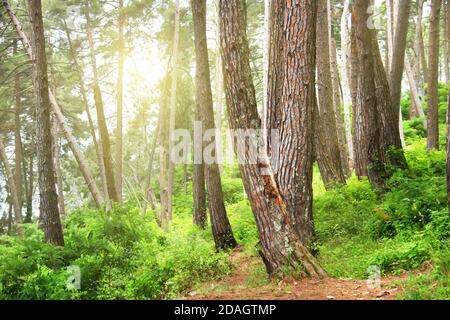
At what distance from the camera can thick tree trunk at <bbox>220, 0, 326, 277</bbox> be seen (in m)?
6.08

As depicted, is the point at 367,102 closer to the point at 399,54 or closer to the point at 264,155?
the point at 399,54

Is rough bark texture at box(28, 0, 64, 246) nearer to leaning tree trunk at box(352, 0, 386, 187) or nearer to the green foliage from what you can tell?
the green foliage

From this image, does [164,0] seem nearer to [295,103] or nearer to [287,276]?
[295,103]

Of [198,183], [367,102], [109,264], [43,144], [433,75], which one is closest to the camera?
[109,264]

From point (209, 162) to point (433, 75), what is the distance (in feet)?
28.3

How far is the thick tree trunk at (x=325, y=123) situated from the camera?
1202cm

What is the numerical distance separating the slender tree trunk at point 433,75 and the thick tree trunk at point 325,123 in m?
4.02

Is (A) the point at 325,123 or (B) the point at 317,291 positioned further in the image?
(A) the point at 325,123

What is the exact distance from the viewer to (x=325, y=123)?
40.8ft

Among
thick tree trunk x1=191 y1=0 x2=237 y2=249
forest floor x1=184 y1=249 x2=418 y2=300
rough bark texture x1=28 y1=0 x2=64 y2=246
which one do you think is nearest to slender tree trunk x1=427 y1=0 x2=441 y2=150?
thick tree trunk x1=191 y1=0 x2=237 y2=249

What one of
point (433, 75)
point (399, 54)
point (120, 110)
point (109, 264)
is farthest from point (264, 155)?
point (120, 110)

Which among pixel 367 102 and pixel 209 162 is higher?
pixel 367 102

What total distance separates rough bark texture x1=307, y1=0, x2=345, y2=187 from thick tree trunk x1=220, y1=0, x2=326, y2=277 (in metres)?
5.30

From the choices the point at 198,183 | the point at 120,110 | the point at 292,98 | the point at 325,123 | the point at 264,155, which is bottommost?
the point at 198,183
